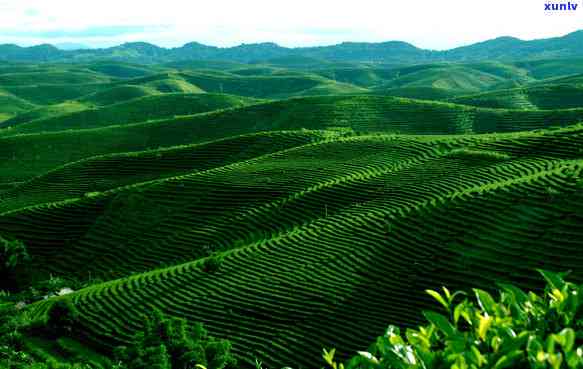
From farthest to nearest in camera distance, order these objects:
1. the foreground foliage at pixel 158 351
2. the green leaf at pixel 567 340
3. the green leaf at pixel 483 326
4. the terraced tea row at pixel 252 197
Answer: the terraced tea row at pixel 252 197
the foreground foliage at pixel 158 351
the green leaf at pixel 483 326
the green leaf at pixel 567 340

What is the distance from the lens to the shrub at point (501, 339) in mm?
2922

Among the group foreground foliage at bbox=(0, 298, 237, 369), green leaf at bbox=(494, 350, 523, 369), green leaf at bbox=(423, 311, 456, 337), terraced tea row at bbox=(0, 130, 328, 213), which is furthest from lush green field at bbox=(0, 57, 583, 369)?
green leaf at bbox=(494, 350, 523, 369)

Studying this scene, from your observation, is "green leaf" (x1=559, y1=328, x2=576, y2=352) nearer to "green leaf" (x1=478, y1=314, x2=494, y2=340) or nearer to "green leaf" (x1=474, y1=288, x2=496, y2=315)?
"green leaf" (x1=478, y1=314, x2=494, y2=340)

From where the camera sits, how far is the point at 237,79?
175 meters

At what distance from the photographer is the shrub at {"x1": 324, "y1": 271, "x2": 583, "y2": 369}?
292cm

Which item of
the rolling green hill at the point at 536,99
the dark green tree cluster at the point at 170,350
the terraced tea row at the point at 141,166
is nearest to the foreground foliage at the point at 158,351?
the dark green tree cluster at the point at 170,350

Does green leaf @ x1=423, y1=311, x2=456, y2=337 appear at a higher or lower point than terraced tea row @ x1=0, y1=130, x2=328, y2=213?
higher

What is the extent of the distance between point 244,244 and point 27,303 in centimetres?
1104

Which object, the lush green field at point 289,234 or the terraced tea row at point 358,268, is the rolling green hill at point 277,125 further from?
the terraced tea row at point 358,268

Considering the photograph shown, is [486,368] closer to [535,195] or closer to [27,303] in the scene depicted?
[535,195]

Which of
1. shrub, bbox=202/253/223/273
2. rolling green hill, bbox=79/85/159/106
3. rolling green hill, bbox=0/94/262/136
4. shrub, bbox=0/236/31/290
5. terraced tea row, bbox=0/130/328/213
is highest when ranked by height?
rolling green hill, bbox=79/85/159/106

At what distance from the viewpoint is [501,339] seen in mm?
3268

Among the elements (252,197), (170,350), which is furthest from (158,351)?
(252,197)

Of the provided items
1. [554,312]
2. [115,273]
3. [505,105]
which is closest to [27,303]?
[115,273]
